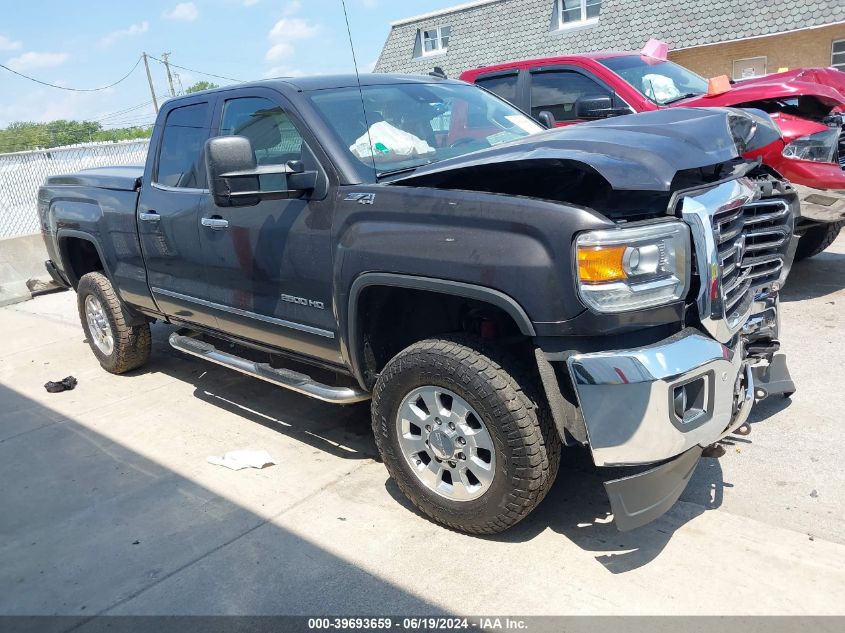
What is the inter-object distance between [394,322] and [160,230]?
203 cm

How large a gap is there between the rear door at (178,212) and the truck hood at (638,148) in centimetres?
168

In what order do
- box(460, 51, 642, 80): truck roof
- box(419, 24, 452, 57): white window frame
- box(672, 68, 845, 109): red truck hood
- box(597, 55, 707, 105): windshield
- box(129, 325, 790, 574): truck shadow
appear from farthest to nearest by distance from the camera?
box(419, 24, 452, 57): white window frame
box(460, 51, 642, 80): truck roof
box(597, 55, 707, 105): windshield
box(672, 68, 845, 109): red truck hood
box(129, 325, 790, 574): truck shadow

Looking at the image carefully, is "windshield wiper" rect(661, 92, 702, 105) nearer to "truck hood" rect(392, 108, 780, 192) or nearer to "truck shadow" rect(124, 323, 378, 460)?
"truck hood" rect(392, 108, 780, 192)

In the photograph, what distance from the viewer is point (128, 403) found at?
17.8ft

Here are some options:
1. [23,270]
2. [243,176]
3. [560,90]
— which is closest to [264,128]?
[243,176]

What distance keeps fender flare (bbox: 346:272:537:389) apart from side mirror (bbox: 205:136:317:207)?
595mm

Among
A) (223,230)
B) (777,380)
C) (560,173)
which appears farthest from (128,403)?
(777,380)

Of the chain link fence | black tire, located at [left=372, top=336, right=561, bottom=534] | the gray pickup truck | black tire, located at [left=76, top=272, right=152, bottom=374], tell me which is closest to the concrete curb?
the chain link fence

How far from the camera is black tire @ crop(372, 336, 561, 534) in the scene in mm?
2932

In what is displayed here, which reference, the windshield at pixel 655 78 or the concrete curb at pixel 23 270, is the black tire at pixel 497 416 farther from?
the concrete curb at pixel 23 270

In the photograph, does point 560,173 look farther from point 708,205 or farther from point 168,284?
point 168,284

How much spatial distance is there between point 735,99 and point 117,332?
212 inches

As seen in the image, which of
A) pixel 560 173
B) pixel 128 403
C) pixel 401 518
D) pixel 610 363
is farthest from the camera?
pixel 128 403

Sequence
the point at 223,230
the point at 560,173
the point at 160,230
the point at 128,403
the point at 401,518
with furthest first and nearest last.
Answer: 1. the point at 128,403
2. the point at 160,230
3. the point at 223,230
4. the point at 401,518
5. the point at 560,173
